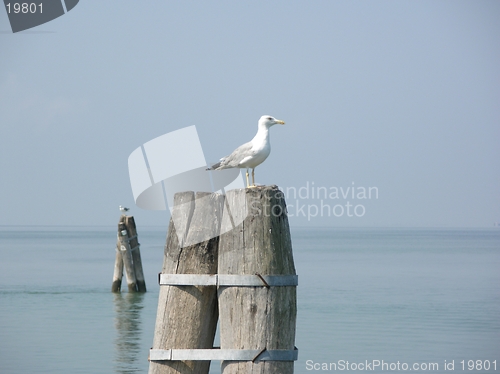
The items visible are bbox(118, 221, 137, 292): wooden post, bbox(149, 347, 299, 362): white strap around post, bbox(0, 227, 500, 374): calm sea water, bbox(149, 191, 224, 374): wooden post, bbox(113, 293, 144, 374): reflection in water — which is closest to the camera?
bbox(149, 347, 299, 362): white strap around post

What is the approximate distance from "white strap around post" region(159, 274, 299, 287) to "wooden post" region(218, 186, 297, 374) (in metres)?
0.04

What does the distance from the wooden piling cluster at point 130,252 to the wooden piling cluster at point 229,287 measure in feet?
56.3

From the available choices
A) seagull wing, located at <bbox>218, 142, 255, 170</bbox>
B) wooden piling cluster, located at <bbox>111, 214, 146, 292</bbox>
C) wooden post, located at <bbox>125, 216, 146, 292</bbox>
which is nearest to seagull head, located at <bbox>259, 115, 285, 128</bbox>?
seagull wing, located at <bbox>218, 142, 255, 170</bbox>

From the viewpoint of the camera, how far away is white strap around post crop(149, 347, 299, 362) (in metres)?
5.18

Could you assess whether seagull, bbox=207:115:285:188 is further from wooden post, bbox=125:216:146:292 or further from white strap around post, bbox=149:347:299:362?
wooden post, bbox=125:216:146:292

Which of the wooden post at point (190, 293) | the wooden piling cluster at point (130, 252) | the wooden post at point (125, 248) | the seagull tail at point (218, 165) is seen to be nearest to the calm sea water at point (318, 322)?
the wooden piling cluster at point (130, 252)

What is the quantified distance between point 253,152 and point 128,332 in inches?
491

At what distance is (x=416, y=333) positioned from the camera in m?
19.0

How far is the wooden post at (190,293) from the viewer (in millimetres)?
5434

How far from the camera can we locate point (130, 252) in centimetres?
2330

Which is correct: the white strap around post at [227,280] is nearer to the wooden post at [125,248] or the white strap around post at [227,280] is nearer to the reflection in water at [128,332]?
the reflection in water at [128,332]

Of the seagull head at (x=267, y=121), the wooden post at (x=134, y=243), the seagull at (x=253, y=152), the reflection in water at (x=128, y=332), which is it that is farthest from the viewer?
the wooden post at (x=134, y=243)

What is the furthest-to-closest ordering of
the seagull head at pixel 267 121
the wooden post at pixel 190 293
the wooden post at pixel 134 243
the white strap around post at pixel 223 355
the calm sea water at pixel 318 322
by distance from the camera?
the wooden post at pixel 134 243 → the calm sea water at pixel 318 322 → the seagull head at pixel 267 121 → the wooden post at pixel 190 293 → the white strap around post at pixel 223 355

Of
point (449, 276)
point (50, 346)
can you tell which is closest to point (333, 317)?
point (50, 346)
